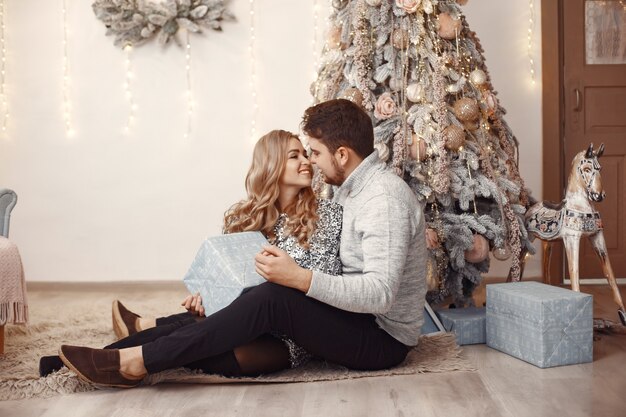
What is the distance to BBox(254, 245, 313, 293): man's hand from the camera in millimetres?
2141

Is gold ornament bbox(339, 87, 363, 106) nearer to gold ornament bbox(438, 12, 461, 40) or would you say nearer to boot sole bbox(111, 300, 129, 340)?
gold ornament bbox(438, 12, 461, 40)

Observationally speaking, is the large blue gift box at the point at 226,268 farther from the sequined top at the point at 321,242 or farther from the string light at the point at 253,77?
the string light at the point at 253,77

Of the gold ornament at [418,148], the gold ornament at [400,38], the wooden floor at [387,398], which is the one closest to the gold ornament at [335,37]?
the gold ornament at [400,38]

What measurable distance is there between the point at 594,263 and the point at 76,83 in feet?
11.0

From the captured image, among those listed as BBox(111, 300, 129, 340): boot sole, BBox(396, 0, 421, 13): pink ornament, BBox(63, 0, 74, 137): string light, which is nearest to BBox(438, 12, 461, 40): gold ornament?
BBox(396, 0, 421, 13): pink ornament

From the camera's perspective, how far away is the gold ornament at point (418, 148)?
122 inches

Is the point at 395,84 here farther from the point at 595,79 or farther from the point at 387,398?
the point at 595,79

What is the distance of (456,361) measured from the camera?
258 cm

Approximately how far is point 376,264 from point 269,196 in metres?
0.50

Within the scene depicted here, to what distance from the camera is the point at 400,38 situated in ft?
10.3

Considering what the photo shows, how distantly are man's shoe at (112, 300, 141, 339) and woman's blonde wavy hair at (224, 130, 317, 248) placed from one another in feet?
2.38

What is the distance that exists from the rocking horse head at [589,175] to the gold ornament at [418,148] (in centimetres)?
68

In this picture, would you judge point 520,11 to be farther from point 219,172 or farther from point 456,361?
point 456,361

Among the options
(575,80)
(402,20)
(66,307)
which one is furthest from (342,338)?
(575,80)
